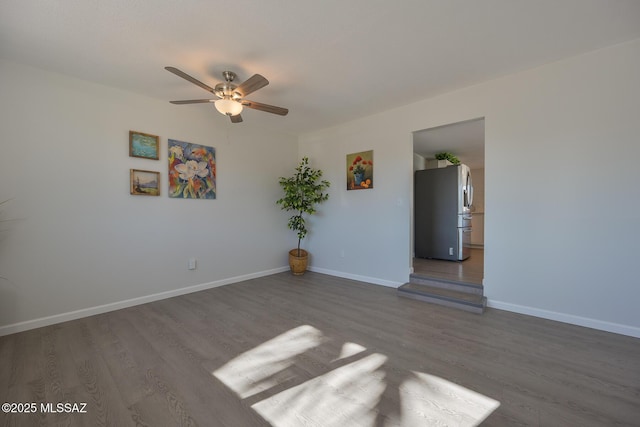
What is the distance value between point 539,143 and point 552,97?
46cm

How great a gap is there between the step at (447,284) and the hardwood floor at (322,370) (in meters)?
0.30

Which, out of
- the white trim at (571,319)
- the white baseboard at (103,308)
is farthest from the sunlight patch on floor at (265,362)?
the white trim at (571,319)

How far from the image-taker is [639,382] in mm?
1701

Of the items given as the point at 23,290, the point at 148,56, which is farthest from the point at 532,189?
the point at 23,290

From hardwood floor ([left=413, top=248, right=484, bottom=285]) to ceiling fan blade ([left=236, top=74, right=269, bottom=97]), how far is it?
10.5 feet

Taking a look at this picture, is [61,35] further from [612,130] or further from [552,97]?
[612,130]

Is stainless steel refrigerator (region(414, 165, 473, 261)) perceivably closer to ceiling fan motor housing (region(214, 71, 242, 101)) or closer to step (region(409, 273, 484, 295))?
step (region(409, 273, 484, 295))

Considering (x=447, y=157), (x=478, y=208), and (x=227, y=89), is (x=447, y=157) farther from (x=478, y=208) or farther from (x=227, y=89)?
(x=227, y=89)

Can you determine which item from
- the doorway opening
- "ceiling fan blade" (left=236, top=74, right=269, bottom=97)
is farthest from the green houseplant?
"ceiling fan blade" (left=236, top=74, right=269, bottom=97)

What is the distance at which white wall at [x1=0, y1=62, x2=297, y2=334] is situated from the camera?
251cm

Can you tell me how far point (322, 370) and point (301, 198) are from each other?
312 centimetres

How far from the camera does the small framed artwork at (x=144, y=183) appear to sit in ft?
10.4

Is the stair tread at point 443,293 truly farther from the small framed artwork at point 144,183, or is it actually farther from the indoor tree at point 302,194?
the small framed artwork at point 144,183

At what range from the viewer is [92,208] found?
2.90m
